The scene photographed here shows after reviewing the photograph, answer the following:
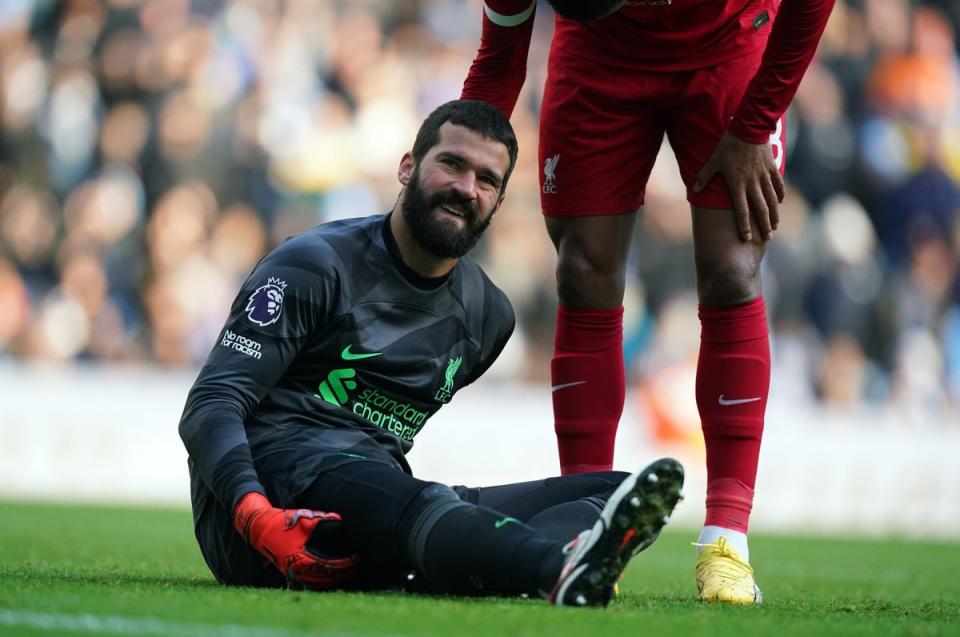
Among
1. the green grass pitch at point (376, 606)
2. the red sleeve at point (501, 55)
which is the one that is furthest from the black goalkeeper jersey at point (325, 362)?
the red sleeve at point (501, 55)

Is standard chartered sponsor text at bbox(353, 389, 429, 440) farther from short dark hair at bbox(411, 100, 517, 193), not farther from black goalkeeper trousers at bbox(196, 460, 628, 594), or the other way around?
short dark hair at bbox(411, 100, 517, 193)

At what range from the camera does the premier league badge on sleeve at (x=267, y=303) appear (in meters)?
3.79

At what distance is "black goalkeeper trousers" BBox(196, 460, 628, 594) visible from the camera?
356 centimetres

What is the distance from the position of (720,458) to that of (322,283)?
1.24 m

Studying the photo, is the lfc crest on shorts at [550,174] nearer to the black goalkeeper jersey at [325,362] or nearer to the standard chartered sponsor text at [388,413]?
the black goalkeeper jersey at [325,362]

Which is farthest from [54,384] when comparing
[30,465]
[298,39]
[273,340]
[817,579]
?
[273,340]

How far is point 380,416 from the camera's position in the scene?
13.3ft

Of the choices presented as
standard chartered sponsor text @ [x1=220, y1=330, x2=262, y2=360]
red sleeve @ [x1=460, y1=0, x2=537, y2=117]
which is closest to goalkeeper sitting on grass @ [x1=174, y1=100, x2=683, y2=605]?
standard chartered sponsor text @ [x1=220, y1=330, x2=262, y2=360]

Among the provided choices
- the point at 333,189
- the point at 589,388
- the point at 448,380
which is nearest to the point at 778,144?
the point at 589,388

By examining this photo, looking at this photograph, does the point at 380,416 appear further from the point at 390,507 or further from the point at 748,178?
the point at 748,178

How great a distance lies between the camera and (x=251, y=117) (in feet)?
36.3

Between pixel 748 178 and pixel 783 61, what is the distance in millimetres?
333

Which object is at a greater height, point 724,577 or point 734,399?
point 734,399

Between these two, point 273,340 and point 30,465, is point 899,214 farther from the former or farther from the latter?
point 273,340
